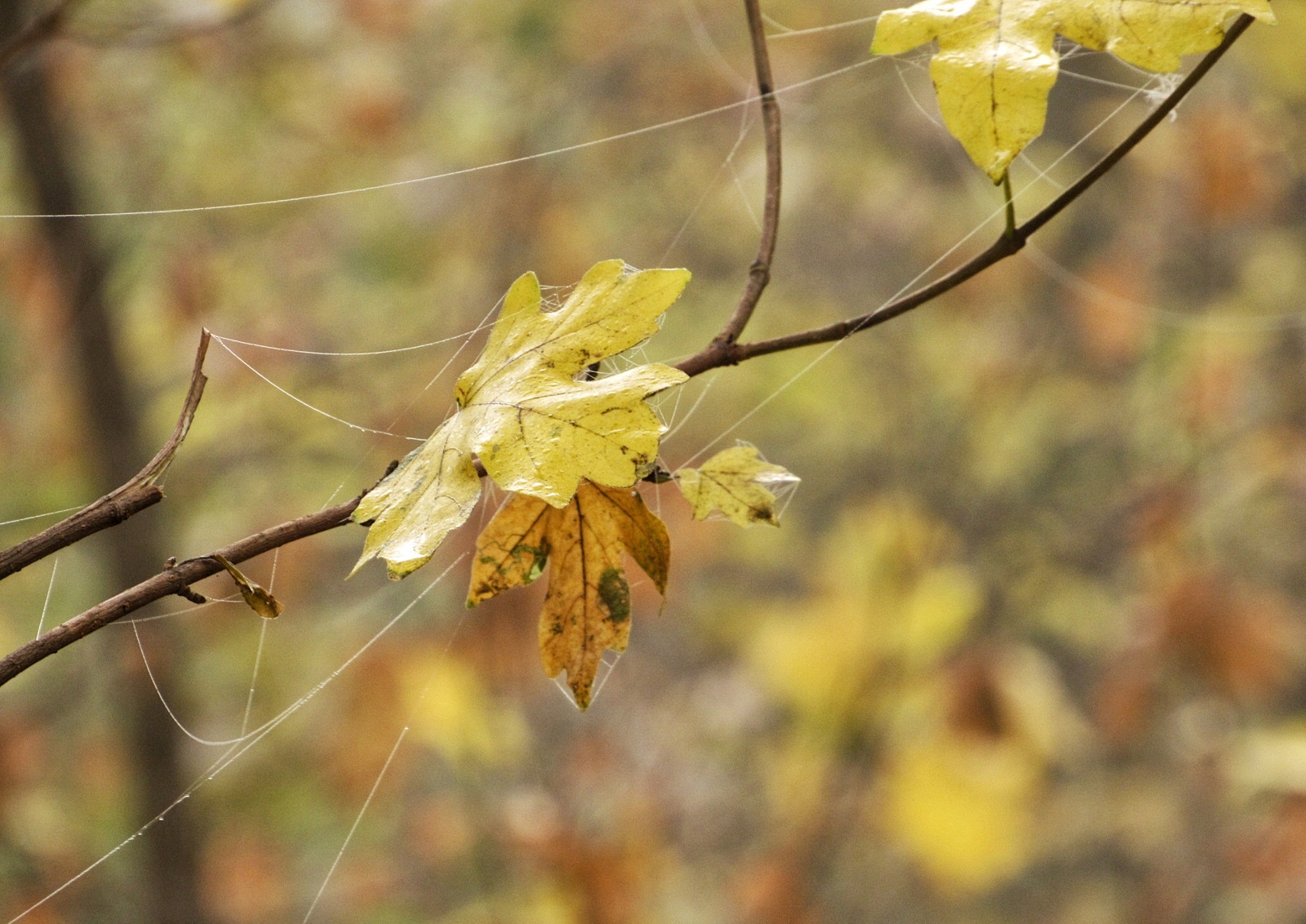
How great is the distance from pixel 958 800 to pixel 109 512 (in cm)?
245

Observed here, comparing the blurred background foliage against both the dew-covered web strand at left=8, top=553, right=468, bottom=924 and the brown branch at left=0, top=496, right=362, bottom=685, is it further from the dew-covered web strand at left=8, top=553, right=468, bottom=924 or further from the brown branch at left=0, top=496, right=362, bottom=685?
the brown branch at left=0, top=496, right=362, bottom=685

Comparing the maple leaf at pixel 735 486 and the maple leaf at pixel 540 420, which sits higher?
the maple leaf at pixel 540 420

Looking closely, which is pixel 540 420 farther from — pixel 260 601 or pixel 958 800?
pixel 958 800

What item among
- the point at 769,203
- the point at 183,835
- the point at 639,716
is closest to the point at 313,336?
the point at 183,835

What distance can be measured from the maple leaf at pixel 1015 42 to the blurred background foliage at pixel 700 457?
1233 mm

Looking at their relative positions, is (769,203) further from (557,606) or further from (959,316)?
(959,316)

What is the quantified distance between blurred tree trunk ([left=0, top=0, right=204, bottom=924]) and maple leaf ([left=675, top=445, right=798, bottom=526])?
3.93 ft

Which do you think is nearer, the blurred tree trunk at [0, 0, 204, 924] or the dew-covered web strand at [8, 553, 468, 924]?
the dew-covered web strand at [8, 553, 468, 924]

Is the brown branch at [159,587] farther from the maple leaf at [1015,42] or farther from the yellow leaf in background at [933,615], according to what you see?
the yellow leaf in background at [933,615]

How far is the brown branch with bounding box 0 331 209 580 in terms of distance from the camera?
1.14ft

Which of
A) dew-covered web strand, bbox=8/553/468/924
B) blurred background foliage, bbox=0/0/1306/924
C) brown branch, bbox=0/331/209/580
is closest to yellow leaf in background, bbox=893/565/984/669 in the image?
blurred background foliage, bbox=0/0/1306/924

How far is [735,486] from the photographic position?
51cm

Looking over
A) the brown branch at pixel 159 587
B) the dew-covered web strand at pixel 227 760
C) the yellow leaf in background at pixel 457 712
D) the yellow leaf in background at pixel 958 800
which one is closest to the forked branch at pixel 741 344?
the brown branch at pixel 159 587

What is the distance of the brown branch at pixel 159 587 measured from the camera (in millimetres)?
335
